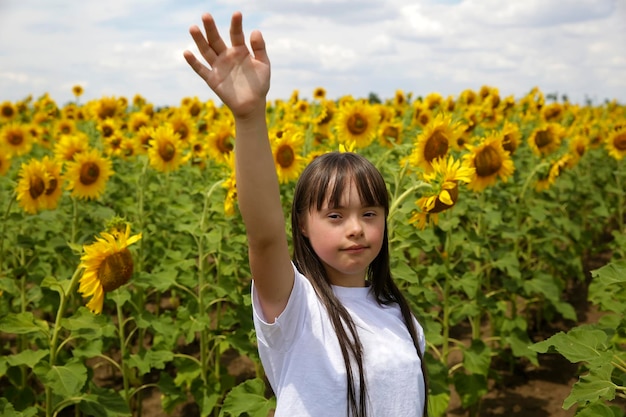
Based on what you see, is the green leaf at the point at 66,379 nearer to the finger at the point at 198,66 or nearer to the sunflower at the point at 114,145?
the finger at the point at 198,66

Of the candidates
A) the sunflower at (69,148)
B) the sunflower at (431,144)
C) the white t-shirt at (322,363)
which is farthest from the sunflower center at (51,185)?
the white t-shirt at (322,363)

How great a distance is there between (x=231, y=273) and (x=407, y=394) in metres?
2.65

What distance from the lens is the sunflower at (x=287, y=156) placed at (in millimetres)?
4219

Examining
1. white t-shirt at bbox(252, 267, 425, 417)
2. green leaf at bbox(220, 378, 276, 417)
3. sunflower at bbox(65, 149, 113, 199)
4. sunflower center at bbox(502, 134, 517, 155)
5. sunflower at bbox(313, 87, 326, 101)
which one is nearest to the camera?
white t-shirt at bbox(252, 267, 425, 417)

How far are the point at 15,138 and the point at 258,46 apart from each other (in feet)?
21.4

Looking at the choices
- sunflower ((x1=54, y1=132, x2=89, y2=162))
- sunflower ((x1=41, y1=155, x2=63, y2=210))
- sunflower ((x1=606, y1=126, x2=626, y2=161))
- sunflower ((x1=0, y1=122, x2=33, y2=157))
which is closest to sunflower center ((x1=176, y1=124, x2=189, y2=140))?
sunflower ((x1=54, y1=132, x2=89, y2=162))

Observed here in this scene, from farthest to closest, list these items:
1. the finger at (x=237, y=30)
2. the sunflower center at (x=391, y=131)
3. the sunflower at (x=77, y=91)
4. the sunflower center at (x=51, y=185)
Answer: the sunflower at (x=77, y=91) < the sunflower center at (x=391, y=131) < the sunflower center at (x=51, y=185) < the finger at (x=237, y=30)

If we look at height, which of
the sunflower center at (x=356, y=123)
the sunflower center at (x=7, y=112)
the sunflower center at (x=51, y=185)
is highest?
the sunflower center at (x=7, y=112)

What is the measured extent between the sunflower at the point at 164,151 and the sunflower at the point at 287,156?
1.01 meters

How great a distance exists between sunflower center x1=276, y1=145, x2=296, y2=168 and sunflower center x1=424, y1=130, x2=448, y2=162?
3.28 feet

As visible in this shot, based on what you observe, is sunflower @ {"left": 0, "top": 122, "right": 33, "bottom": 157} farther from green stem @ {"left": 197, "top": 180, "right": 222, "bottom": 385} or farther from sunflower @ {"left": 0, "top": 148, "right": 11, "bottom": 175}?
green stem @ {"left": 197, "top": 180, "right": 222, "bottom": 385}

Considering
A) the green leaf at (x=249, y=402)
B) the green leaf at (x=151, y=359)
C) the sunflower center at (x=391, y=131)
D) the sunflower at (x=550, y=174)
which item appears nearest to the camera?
the green leaf at (x=249, y=402)

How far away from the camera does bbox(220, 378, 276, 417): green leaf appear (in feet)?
8.90

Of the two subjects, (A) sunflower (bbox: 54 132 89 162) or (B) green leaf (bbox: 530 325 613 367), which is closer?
(B) green leaf (bbox: 530 325 613 367)
